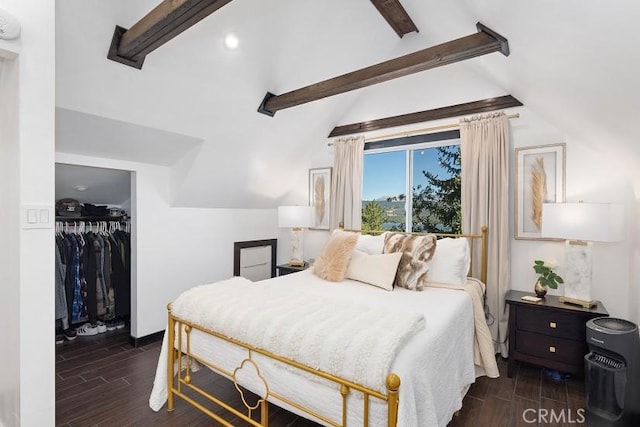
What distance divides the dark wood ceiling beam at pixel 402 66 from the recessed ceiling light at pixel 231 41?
73 centimetres

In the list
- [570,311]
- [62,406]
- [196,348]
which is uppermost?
[570,311]

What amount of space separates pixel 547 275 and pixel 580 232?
51 cm

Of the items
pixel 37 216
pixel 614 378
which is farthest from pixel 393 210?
pixel 37 216

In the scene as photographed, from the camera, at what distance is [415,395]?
4.65 feet

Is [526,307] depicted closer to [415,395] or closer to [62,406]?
[415,395]

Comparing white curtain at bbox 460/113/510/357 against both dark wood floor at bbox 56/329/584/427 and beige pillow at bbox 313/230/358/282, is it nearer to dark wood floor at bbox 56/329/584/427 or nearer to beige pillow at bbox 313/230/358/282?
dark wood floor at bbox 56/329/584/427

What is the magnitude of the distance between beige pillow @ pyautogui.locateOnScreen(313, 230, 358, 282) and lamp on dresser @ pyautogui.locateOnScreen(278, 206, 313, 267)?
0.88 metres

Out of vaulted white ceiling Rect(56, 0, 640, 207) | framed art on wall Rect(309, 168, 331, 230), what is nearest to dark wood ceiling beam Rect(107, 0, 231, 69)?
vaulted white ceiling Rect(56, 0, 640, 207)

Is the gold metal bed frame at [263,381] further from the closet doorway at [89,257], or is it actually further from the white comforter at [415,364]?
the closet doorway at [89,257]

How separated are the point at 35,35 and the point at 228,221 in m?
2.82

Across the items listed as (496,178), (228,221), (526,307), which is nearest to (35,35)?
(228,221)

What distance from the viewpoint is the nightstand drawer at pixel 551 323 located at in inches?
96.9

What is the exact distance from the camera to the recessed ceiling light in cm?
262

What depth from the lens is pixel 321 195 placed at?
450cm
